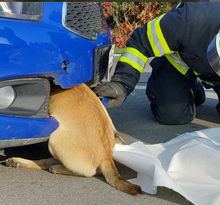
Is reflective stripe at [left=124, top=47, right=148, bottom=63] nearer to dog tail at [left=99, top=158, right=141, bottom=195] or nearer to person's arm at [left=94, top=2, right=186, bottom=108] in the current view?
person's arm at [left=94, top=2, right=186, bottom=108]

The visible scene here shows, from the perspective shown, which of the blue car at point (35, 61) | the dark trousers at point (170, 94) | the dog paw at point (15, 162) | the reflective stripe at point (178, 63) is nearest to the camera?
the blue car at point (35, 61)

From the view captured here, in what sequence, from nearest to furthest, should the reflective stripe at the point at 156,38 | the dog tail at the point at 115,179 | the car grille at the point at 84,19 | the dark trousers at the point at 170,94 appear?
the dog tail at the point at 115,179
the car grille at the point at 84,19
the reflective stripe at the point at 156,38
the dark trousers at the point at 170,94

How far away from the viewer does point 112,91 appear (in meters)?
3.34

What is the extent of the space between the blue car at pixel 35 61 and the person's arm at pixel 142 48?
1.50 feet

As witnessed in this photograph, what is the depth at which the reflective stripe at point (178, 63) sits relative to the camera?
392 centimetres

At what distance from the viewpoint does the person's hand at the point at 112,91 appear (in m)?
3.33

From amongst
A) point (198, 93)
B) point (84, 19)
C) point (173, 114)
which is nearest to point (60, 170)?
point (84, 19)

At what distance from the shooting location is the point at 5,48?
95.6 inches

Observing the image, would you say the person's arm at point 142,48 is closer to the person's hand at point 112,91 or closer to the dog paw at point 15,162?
the person's hand at point 112,91

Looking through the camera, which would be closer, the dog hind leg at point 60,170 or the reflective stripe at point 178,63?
the dog hind leg at point 60,170

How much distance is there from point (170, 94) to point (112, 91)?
1007 millimetres

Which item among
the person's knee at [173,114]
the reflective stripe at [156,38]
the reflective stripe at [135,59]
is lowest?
the person's knee at [173,114]

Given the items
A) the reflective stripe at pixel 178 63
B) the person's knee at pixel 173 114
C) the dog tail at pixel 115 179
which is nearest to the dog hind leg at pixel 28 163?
the dog tail at pixel 115 179

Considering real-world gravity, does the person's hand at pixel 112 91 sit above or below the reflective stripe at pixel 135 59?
below
